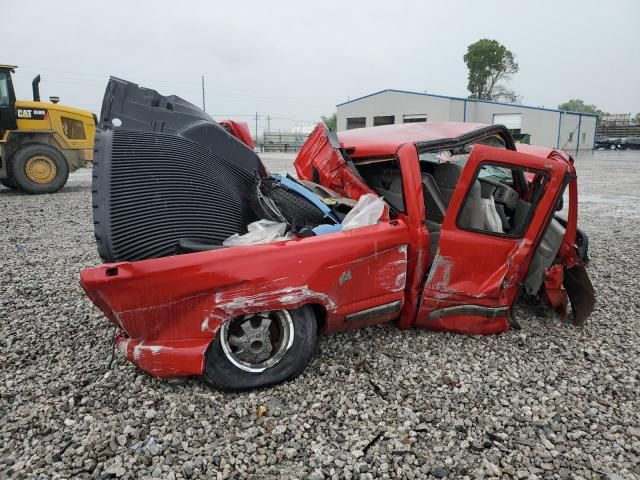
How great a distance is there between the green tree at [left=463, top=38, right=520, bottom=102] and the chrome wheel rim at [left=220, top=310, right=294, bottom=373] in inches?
1999

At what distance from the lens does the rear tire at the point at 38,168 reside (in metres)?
9.48

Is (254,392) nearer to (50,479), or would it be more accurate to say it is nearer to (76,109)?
(50,479)

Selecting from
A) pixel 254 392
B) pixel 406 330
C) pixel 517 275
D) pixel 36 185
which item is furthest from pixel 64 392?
pixel 36 185

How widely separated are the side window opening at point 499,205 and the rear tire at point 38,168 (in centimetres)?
958

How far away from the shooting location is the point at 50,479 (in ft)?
6.40

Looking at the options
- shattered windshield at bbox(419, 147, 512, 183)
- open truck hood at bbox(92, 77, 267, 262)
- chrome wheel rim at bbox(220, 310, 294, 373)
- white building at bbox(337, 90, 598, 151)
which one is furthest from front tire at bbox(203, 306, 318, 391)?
white building at bbox(337, 90, 598, 151)

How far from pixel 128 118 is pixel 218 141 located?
598mm

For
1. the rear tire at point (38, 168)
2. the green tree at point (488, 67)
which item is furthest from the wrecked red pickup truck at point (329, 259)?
the green tree at point (488, 67)

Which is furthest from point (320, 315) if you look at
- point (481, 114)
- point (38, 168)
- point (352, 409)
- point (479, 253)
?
point (481, 114)

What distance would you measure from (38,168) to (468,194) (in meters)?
10.0

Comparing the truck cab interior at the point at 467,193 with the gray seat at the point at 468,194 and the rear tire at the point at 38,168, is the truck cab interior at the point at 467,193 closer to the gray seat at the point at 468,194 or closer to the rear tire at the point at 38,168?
the gray seat at the point at 468,194

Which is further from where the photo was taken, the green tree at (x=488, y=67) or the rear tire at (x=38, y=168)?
the green tree at (x=488, y=67)

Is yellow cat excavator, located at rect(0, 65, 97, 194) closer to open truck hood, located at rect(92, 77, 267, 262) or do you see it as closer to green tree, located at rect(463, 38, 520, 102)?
open truck hood, located at rect(92, 77, 267, 262)

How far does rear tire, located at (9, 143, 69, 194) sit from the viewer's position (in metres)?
9.48
